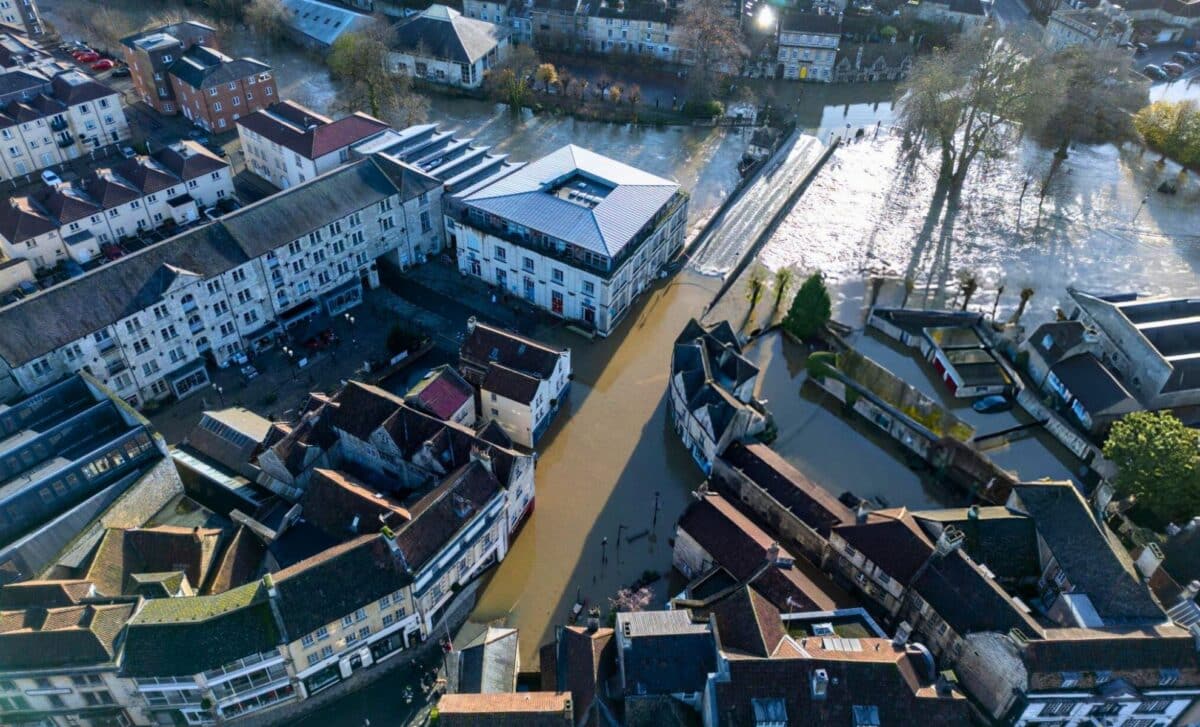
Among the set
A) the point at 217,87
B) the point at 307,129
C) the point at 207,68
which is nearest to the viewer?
the point at 307,129

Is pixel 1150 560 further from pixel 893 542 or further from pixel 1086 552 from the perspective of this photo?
pixel 893 542

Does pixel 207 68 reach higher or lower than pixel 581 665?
higher

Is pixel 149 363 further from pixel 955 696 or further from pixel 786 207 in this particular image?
pixel 786 207

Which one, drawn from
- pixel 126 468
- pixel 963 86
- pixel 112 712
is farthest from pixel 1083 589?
pixel 963 86

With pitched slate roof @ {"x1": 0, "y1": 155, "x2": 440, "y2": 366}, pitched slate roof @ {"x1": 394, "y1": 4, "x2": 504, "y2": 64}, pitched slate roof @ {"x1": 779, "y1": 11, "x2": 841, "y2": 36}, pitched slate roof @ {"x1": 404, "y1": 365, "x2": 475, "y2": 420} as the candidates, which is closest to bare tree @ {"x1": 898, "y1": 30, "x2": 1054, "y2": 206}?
pitched slate roof @ {"x1": 779, "y1": 11, "x2": 841, "y2": 36}

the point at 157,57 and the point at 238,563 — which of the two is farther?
the point at 157,57

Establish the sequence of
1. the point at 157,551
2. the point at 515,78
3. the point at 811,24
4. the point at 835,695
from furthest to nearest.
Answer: the point at 811,24, the point at 515,78, the point at 157,551, the point at 835,695

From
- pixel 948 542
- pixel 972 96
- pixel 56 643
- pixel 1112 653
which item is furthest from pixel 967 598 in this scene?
pixel 972 96

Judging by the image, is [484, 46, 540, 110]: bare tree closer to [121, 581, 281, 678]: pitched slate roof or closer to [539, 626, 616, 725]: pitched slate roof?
[121, 581, 281, 678]: pitched slate roof

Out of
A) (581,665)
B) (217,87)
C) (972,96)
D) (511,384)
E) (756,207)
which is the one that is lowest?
(581,665)
